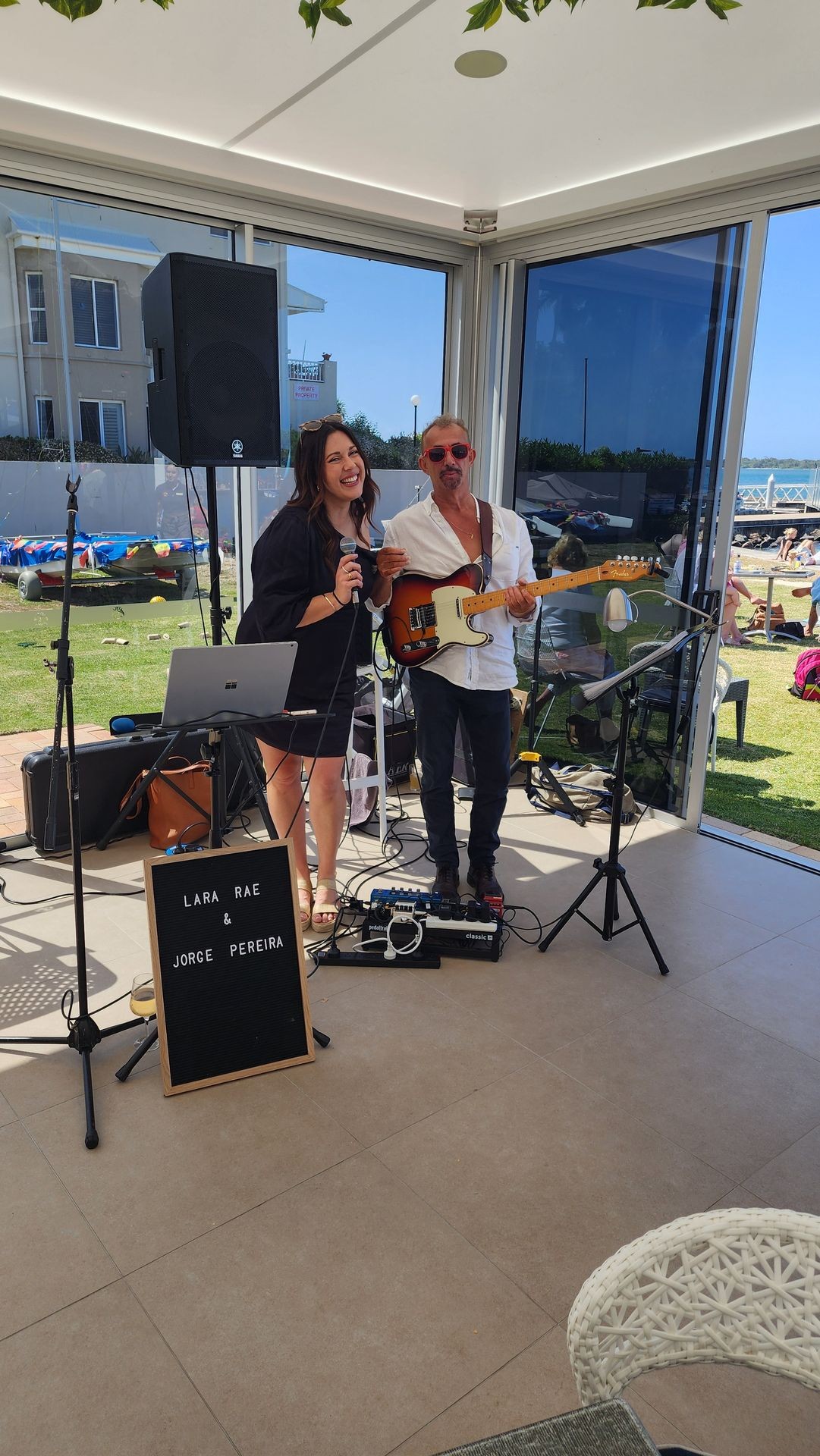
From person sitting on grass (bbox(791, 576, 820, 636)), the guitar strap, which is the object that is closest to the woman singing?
the guitar strap

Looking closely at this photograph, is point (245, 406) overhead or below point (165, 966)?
overhead

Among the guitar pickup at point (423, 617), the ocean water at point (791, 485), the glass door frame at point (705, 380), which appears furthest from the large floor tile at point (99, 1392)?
the ocean water at point (791, 485)

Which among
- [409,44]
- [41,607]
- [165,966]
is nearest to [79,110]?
[409,44]

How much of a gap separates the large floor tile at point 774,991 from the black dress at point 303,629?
1.42m

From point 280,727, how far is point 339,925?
2.52 ft

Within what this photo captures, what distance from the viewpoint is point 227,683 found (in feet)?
7.37

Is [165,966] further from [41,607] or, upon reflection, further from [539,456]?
[539,456]

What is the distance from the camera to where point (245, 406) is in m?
2.86

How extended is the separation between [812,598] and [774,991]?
20.6 feet

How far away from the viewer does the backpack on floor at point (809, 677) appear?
6.89 m

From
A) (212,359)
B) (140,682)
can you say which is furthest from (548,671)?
(212,359)

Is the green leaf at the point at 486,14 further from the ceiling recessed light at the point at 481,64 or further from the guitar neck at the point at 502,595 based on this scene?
the guitar neck at the point at 502,595

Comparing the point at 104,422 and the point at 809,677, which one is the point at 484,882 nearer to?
the point at 104,422

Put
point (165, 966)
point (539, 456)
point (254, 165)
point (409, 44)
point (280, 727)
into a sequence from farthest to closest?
point (539, 456)
point (254, 165)
point (280, 727)
point (409, 44)
point (165, 966)
